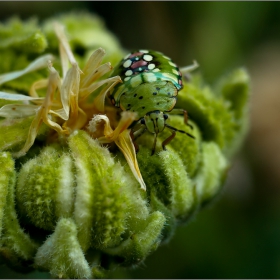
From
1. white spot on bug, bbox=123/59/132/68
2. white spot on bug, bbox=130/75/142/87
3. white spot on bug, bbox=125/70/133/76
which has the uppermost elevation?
white spot on bug, bbox=123/59/132/68

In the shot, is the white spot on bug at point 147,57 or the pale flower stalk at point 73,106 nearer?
the pale flower stalk at point 73,106

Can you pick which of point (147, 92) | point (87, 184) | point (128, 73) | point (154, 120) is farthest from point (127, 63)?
point (87, 184)

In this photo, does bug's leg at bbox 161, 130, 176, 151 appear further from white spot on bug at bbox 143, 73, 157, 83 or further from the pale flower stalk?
white spot on bug at bbox 143, 73, 157, 83

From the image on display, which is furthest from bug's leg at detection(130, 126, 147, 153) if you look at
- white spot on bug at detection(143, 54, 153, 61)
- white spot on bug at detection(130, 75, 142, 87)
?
white spot on bug at detection(143, 54, 153, 61)

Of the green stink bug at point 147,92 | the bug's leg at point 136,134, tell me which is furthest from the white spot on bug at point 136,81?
the bug's leg at point 136,134

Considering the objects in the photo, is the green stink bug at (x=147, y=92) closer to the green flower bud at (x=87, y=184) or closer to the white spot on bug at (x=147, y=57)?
the white spot on bug at (x=147, y=57)

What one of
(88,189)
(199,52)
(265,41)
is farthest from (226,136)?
(265,41)

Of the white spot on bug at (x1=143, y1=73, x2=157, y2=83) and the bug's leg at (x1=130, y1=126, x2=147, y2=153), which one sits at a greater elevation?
the white spot on bug at (x1=143, y1=73, x2=157, y2=83)
